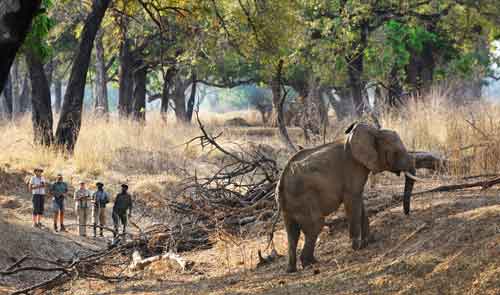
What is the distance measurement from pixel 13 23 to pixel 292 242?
3443 mm

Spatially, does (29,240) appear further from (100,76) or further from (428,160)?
(100,76)

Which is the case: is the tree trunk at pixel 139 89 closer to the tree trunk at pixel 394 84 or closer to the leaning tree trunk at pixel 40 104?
the tree trunk at pixel 394 84

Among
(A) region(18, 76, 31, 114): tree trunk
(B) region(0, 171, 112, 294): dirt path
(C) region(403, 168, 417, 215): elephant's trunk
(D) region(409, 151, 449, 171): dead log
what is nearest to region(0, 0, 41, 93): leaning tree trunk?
(B) region(0, 171, 112, 294): dirt path

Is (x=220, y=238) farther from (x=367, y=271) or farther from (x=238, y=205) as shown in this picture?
(x=367, y=271)

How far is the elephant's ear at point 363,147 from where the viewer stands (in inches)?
336

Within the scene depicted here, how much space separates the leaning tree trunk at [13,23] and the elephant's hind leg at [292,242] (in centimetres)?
Result: 317

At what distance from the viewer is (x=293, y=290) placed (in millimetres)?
7543

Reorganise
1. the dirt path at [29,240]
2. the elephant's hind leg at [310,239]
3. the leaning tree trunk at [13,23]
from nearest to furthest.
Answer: the leaning tree trunk at [13,23] < the elephant's hind leg at [310,239] < the dirt path at [29,240]

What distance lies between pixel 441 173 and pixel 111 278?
519cm

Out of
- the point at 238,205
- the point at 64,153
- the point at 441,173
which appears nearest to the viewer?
the point at 238,205

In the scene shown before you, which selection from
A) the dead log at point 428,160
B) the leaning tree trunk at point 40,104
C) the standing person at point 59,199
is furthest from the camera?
the leaning tree trunk at point 40,104

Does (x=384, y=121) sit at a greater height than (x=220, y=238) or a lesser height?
greater

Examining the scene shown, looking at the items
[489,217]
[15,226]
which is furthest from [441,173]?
[15,226]

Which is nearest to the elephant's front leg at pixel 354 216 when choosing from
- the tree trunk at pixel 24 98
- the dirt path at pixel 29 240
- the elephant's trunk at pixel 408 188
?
the elephant's trunk at pixel 408 188
